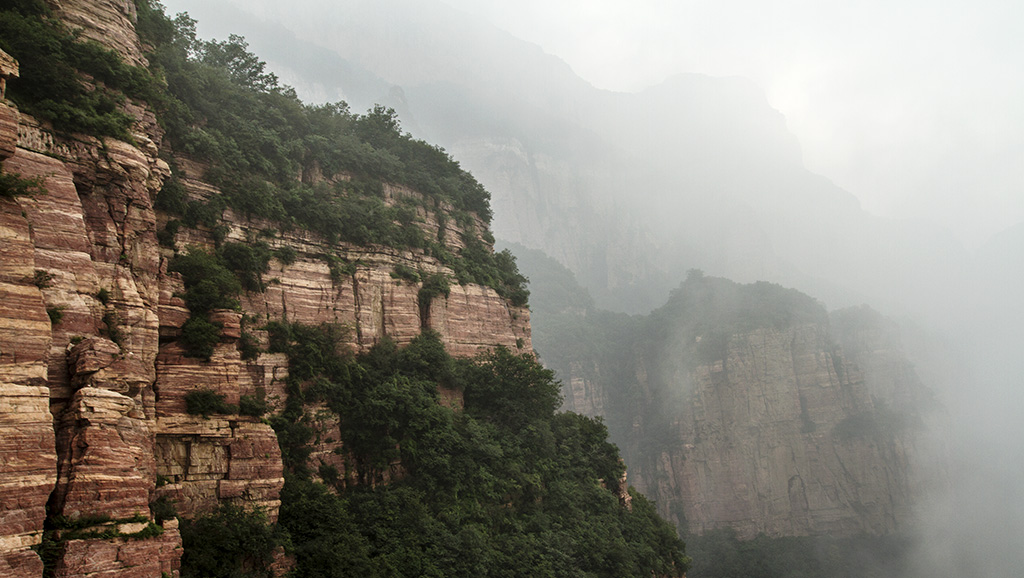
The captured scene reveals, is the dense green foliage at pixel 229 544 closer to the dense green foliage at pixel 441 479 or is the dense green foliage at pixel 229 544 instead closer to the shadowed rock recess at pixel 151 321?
the shadowed rock recess at pixel 151 321

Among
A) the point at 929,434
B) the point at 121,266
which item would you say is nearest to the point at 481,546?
the point at 121,266

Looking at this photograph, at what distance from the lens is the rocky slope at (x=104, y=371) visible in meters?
11.7

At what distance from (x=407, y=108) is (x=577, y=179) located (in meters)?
36.9

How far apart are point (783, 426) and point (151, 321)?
69.5 m

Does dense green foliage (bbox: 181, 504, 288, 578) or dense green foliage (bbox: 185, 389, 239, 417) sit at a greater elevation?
dense green foliage (bbox: 185, 389, 239, 417)

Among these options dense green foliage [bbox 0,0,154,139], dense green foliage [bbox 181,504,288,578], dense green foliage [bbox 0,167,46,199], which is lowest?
dense green foliage [bbox 181,504,288,578]

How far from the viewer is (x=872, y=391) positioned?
72.4 metres

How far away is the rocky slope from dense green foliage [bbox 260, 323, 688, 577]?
1.89m

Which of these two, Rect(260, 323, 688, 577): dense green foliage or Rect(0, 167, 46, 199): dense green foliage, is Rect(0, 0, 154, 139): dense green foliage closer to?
Rect(0, 167, 46, 199): dense green foliage

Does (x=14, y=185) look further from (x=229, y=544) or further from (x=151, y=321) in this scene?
(x=229, y=544)

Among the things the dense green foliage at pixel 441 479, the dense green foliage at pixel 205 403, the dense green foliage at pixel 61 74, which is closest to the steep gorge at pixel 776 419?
the dense green foliage at pixel 441 479

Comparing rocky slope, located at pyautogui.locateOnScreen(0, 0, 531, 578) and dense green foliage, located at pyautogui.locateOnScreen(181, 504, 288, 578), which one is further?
dense green foliage, located at pyautogui.locateOnScreen(181, 504, 288, 578)

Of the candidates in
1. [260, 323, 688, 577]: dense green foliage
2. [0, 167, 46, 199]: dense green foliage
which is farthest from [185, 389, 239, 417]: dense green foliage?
[0, 167, 46, 199]: dense green foliage

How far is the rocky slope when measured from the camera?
11703 millimetres
